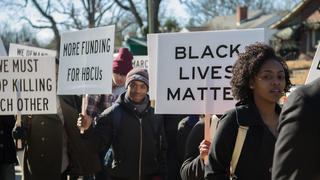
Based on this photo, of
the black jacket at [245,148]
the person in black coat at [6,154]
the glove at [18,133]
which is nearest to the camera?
the black jacket at [245,148]

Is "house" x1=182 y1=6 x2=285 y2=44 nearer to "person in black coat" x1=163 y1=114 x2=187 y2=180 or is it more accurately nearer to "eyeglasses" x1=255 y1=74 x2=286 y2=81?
"person in black coat" x1=163 y1=114 x2=187 y2=180

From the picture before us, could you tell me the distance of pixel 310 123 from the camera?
5.45 ft

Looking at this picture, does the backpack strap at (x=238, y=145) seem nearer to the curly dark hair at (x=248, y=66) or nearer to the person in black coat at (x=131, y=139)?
the curly dark hair at (x=248, y=66)

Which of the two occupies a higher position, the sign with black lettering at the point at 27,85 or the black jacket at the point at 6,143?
the sign with black lettering at the point at 27,85

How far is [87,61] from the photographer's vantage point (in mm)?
4742

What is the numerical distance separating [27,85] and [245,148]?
121 inches

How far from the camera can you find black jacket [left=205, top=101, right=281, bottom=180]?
2635mm

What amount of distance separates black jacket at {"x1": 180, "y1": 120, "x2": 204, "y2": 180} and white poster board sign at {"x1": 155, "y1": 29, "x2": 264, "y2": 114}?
193mm

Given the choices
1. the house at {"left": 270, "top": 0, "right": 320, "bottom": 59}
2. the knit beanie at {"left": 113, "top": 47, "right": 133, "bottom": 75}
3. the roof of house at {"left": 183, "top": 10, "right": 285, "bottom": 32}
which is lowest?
the knit beanie at {"left": 113, "top": 47, "right": 133, "bottom": 75}

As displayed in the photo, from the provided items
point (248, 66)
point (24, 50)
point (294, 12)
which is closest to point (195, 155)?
point (248, 66)

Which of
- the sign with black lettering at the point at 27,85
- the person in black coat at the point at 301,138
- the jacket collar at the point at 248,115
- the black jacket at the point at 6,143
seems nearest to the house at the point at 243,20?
the sign with black lettering at the point at 27,85

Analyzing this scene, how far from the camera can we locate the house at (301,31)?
37031 millimetres

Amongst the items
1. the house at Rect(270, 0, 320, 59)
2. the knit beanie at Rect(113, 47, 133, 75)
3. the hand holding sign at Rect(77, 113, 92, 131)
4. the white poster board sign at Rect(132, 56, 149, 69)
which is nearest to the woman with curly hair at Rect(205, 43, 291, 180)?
the hand holding sign at Rect(77, 113, 92, 131)

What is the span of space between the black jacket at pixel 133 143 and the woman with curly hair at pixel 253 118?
149 cm
